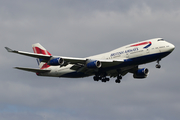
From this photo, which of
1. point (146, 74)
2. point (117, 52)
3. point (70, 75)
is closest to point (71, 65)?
point (70, 75)

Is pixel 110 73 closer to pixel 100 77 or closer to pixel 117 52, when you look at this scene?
pixel 100 77

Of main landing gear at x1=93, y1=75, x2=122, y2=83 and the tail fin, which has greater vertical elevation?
the tail fin

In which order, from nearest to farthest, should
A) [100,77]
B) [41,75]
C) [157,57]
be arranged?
[157,57]
[100,77]
[41,75]

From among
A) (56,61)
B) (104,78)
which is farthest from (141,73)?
(56,61)

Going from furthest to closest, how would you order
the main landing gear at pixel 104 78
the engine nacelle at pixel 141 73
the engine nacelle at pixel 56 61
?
1. the engine nacelle at pixel 141 73
2. the main landing gear at pixel 104 78
3. the engine nacelle at pixel 56 61

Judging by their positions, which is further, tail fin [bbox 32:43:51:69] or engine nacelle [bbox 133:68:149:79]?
tail fin [bbox 32:43:51:69]

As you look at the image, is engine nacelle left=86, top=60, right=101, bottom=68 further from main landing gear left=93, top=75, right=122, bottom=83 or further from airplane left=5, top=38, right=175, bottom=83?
main landing gear left=93, top=75, right=122, bottom=83

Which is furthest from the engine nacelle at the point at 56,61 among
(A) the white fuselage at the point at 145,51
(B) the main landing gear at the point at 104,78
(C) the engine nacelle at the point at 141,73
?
(C) the engine nacelle at the point at 141,73

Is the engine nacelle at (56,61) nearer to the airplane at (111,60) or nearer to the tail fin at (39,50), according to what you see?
the airplane at (111,60)

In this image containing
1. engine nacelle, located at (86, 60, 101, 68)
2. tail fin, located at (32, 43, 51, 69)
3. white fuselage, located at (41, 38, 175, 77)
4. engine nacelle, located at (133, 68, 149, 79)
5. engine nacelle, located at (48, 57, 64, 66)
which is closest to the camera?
white fuselage, located at (41, 38, 175, 77)

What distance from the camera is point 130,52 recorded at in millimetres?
59438

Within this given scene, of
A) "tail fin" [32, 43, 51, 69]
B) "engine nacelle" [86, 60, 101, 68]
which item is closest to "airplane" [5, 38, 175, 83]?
"engine nacelle" [86, 60, 101, 68]

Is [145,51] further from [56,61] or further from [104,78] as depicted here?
[56,61]

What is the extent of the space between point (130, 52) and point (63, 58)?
11.4m
